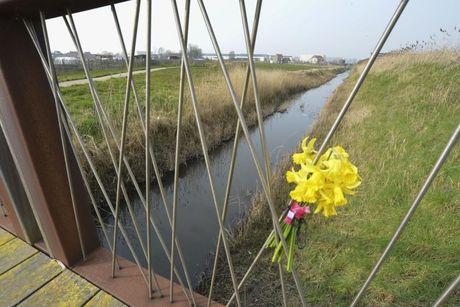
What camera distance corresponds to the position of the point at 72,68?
20.0 meters

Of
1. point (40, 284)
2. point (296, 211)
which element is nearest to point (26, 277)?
point (40, 284)

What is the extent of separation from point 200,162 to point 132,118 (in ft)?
5.26

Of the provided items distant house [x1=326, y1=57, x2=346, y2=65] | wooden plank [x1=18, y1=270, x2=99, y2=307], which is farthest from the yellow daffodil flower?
distant house [x1=326, y1=57, x2=346, y2=65]

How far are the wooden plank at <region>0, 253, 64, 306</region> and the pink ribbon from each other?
1.24m

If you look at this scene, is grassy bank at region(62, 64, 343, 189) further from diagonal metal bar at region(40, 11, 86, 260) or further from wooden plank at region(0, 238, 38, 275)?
diagonal metal bar at region(40, 11, 86, 260)

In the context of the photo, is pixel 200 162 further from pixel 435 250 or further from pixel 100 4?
pixel 100 4

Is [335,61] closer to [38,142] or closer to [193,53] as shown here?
[193,53]

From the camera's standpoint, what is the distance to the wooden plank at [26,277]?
4.09 ft

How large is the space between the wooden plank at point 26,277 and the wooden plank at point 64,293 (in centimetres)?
4

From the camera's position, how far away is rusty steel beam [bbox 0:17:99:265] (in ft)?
3.18

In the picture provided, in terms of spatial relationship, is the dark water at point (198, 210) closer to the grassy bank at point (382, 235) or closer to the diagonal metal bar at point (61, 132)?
the grassy bank at point (382, 235)

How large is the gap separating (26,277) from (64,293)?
246 mm

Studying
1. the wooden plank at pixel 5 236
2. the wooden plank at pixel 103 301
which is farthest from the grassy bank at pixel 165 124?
the wooden plank at pixel 103 301

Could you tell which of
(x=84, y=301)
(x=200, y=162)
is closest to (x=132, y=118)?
(x=200, y=162)
